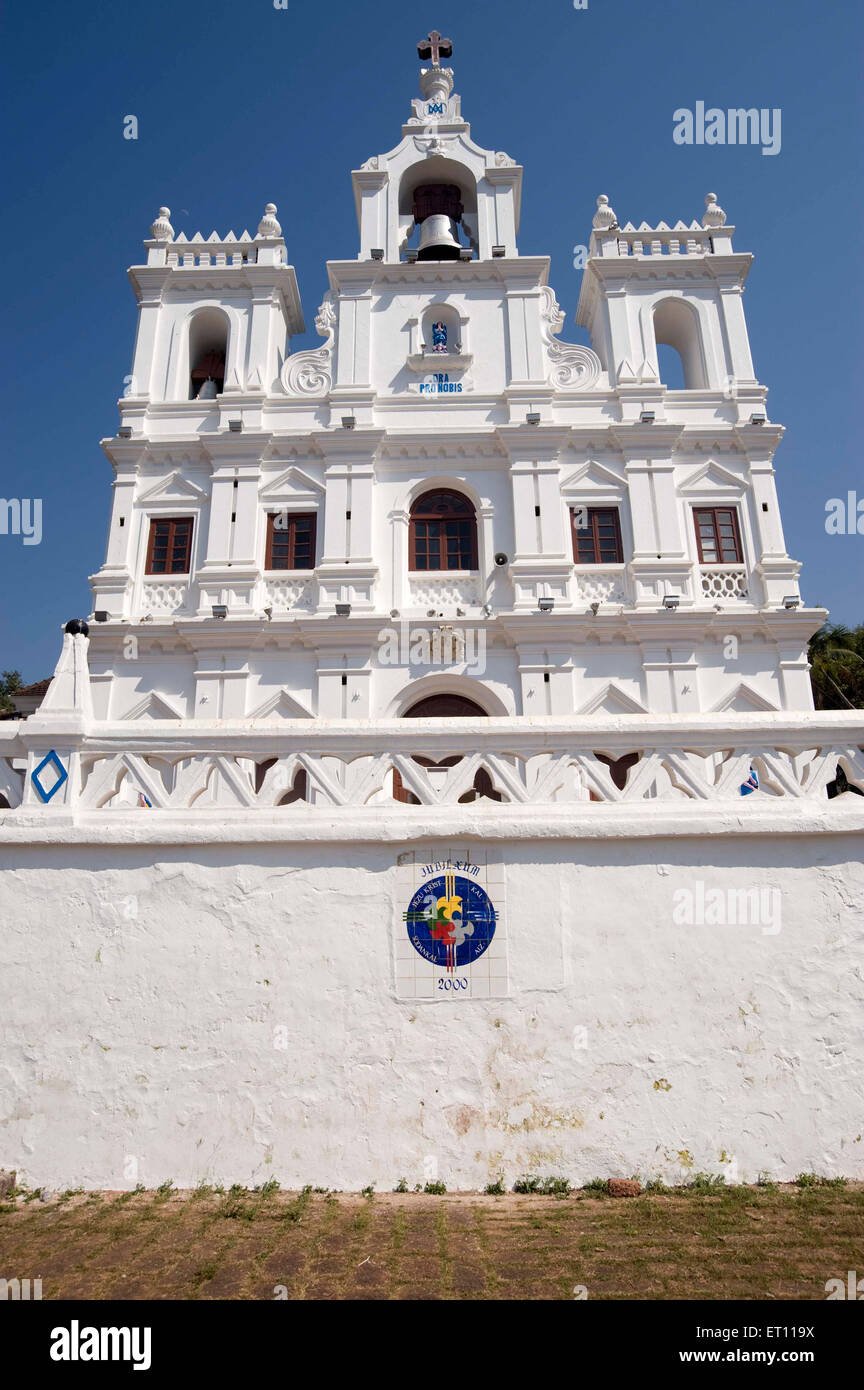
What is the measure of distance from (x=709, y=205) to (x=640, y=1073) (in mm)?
20318

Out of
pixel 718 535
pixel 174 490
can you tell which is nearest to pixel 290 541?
pixel 174 490

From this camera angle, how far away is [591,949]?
5.41 meters

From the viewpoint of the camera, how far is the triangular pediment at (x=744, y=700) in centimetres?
1547

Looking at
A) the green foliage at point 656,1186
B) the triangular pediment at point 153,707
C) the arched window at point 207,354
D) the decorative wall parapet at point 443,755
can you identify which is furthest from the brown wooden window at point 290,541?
the green foliage at point 656,1186

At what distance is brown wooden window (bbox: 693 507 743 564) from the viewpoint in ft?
55.5

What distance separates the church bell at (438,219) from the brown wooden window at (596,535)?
6991mm

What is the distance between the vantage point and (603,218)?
19.5 metres

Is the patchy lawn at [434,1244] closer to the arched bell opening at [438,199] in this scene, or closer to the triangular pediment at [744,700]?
the triangular pediment at [744,700]

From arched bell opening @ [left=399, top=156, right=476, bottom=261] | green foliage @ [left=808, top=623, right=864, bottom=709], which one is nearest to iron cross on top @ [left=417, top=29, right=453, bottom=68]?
arched bell opening @ [left=399, top=156, right=476, bottom=261]

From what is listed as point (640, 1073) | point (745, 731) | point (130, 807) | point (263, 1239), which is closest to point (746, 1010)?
point (640, 1073)

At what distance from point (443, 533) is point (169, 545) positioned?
17.9ft

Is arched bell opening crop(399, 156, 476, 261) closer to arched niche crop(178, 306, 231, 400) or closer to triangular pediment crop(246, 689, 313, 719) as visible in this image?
arched niche crop(178, 306, 231, 400)

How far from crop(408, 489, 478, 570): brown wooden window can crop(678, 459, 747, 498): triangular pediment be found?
14.3 ft

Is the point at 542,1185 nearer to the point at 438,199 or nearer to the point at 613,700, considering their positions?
the point at 613,700
